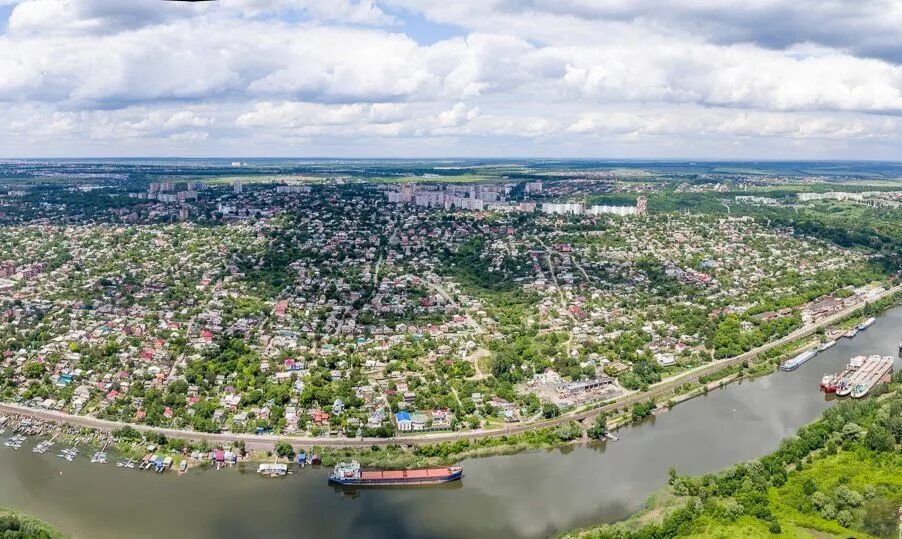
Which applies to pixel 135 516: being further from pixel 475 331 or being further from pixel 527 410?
pixel 475 331

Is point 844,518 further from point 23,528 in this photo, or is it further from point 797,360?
point 23,528

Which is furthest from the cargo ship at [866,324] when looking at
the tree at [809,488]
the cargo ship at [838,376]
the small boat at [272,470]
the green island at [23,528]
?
the green island at [23,528]

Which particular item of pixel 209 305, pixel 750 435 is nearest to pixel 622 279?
pixel 750 435

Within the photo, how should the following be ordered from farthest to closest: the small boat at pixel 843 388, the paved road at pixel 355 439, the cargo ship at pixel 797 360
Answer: the cargo ship at pixel 797 360
the small boat at pixel 843 388
the paved road at pixel 355 439

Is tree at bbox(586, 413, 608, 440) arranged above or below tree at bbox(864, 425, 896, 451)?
below

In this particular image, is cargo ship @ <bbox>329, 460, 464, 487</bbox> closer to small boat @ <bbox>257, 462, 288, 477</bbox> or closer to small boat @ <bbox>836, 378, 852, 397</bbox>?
small boat @ <bbox>257, 462, 288, 477</bbox>

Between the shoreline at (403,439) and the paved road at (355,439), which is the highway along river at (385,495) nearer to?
the shoreline at (403,439)

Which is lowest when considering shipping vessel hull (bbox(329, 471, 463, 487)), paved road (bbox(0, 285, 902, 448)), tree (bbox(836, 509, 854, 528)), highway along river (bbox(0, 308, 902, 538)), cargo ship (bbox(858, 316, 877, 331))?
highway along river (bbox(0, 308, 902, 538))

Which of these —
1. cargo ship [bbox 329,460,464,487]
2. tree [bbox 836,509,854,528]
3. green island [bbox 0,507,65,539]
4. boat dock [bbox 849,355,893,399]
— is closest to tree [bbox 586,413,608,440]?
cargo ship [bbox 329,460,464,487]
